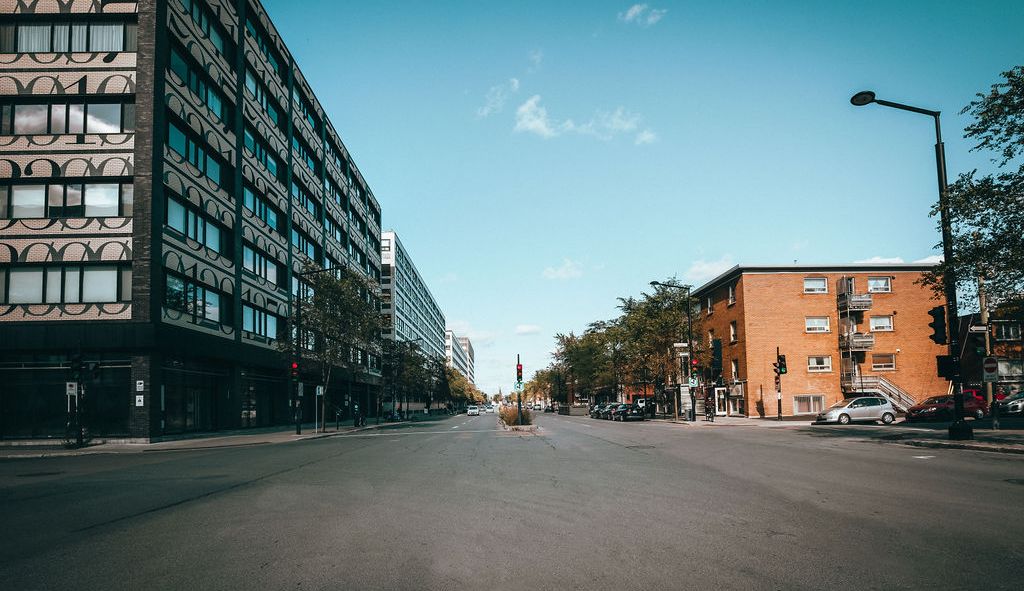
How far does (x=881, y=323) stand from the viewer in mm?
49719

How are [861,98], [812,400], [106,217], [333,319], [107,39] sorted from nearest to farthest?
[861,98] < [106,217] < [107,39] < [333,319] < [812,400]

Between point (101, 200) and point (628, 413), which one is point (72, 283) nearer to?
point (101, 200)

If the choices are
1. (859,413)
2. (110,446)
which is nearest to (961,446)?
(859,413)

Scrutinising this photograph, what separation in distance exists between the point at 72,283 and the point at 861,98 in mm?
30780

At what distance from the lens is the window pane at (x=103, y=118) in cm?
2862

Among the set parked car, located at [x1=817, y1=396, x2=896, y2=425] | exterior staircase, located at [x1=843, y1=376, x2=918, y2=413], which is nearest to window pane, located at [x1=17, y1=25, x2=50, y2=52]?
parked car, located at [x1=817, y1=396, x2=896, y2=425]

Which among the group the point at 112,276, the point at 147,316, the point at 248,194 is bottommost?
the point at 147,316

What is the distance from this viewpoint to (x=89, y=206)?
1109 inches

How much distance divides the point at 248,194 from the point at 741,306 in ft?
119

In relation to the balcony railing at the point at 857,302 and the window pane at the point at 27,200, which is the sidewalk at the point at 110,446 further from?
the balcony railing at the point at 857,302

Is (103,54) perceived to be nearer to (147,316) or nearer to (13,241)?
(13,241)

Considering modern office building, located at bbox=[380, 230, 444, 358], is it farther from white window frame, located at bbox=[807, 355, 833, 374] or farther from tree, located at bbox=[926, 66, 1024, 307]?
tree, located at bbox=[926, 66, 1024, 307]

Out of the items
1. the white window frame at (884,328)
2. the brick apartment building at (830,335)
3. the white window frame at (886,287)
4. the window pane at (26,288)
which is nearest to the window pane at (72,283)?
the window pane at (26,288)

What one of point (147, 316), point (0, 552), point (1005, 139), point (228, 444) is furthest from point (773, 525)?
point (147, 316)
